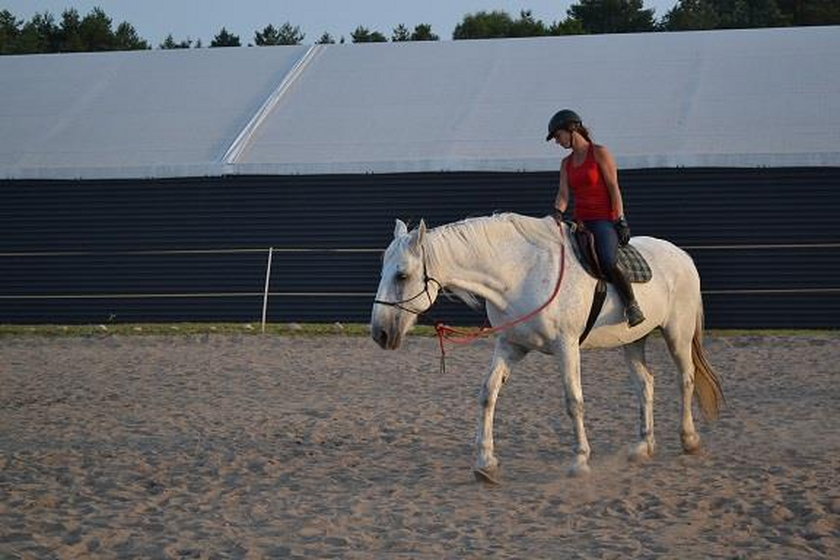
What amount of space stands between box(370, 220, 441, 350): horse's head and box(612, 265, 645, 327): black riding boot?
1.25m

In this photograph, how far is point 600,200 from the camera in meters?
8.83

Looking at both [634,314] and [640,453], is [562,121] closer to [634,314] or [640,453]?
[634,314]

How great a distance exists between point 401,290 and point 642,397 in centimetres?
211

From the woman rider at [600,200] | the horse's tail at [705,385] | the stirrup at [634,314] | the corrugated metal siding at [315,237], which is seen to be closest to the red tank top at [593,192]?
the woman rider at [600,200]

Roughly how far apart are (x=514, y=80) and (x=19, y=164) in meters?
8.66

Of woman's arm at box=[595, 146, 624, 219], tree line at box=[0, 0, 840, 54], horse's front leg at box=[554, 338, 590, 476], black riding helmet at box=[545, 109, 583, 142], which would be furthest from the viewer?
tree line at box=[0, 0, 840, 54]

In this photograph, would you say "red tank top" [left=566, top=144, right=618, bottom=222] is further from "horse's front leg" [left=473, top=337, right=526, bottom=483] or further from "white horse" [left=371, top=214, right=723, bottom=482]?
"horse's front leg" [left=473, top=337, right=526, bottom=483]

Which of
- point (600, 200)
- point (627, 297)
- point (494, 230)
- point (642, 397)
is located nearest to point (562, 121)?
point (600, 200)

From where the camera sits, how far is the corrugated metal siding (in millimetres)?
20641

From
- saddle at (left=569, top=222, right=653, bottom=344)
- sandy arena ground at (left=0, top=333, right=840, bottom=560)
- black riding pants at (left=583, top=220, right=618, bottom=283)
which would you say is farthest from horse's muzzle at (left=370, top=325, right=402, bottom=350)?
black riding pants at (left=583, top=220, right=618, bottom=283)

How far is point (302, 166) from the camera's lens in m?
21.9

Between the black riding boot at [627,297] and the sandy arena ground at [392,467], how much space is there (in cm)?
95

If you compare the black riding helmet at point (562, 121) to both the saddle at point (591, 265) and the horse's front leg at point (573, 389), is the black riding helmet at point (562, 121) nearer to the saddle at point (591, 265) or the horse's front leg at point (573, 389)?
the saddle at point (591, 265)

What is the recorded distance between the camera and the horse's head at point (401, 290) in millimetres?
8062
